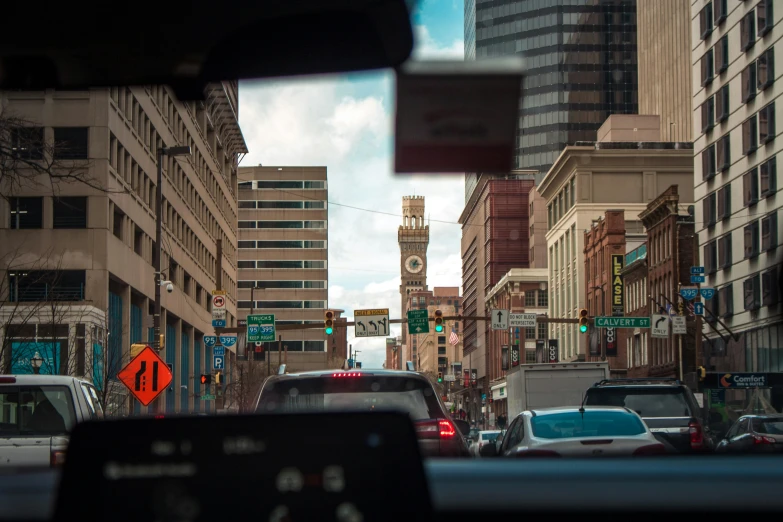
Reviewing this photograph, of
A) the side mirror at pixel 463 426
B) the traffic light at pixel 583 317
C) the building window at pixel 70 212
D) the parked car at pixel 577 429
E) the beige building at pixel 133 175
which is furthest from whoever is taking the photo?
the traffic light at pixel 583 317

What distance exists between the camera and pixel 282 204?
9.62 feet

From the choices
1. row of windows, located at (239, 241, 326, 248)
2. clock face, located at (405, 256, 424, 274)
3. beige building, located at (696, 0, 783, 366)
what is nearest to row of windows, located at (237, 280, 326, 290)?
row of windows, located at (239, 241, 326, 248)

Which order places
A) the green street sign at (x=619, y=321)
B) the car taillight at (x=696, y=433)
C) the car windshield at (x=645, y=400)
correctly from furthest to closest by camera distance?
the green street sign at (x=619, y=321) < the car windshield at (x=645, y=400) < the car taillight at (x=696, y=433)

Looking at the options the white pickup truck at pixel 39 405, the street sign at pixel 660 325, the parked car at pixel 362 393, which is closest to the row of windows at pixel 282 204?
the parked car at pixel 362 393

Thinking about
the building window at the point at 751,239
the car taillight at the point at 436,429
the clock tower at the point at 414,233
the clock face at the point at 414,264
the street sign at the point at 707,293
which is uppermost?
the building window at the point at 751,239

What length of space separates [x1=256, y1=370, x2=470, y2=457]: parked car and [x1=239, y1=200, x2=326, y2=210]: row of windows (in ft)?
17.3

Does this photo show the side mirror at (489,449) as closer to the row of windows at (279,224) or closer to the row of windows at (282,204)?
the row of windows at (279,224)

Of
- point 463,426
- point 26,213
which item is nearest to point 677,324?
point 463,426

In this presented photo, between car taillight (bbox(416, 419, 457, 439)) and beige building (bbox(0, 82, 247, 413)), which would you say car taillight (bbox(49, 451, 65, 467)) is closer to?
beige building (bbox(0, 82, 247, 413))

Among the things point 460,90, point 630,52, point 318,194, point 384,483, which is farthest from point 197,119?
point 384,483

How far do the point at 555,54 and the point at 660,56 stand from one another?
27.4 inches

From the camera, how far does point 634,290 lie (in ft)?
251

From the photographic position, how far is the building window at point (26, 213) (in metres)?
7.88

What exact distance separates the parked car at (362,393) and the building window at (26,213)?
201 centimetres
